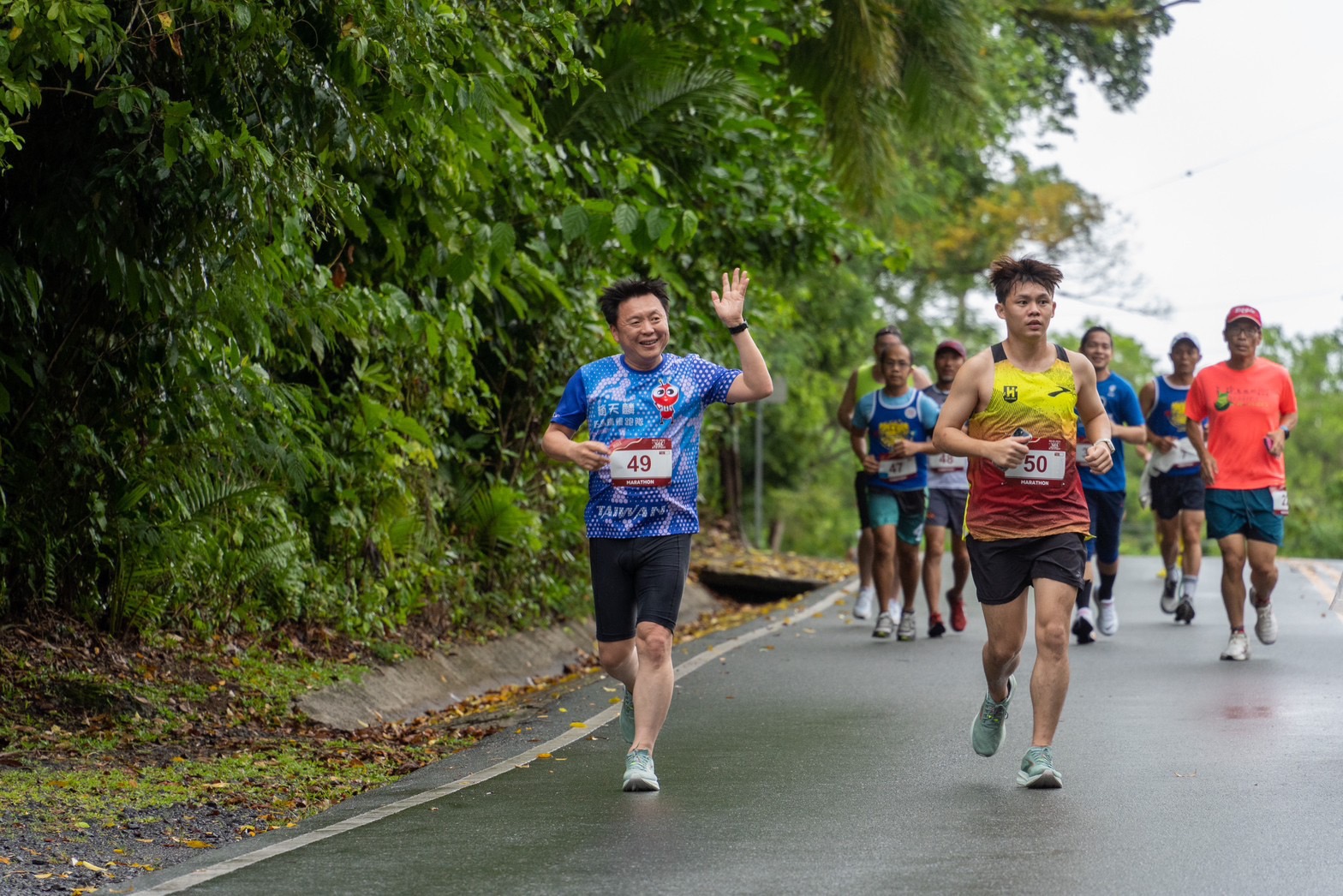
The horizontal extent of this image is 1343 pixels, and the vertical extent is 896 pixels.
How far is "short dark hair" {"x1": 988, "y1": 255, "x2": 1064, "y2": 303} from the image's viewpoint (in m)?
6.90

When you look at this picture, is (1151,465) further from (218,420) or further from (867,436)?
(218,420)

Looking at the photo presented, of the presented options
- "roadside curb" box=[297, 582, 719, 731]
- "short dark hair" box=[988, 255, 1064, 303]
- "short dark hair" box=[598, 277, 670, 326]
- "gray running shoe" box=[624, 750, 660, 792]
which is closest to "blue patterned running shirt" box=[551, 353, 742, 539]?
"short dark hair" box=[598, 277, 670, 326]

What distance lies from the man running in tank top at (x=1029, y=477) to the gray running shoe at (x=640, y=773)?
4.37ft

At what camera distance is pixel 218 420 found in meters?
9.22

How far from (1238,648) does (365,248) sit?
19.7ft

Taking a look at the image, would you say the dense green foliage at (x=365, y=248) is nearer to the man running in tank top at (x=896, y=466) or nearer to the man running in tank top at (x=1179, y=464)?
the man running in tank top at (x=896, y=466)

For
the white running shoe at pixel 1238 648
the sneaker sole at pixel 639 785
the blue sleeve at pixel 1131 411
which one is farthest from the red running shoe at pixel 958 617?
the sneaker sole at pixel 639 785

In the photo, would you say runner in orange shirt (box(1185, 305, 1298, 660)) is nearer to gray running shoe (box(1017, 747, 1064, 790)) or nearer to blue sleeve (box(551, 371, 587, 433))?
gray running shoe (box(1017, 747, 1064, 790))

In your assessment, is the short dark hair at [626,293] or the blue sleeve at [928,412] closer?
the short dark hair at [626,293]

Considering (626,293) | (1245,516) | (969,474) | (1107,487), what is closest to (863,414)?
(1107,487)

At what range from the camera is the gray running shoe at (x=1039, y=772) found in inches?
265

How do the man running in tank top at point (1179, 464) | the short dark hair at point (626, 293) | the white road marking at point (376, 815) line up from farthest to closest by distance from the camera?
the man running in tank top at point (1179, 464) → the short dark hair at point (626, 293) → the white road marking at point (376, 815)

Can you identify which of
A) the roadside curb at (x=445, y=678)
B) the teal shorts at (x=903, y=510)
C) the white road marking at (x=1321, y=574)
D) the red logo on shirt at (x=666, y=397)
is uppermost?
the red logo on shirt at (x=666, y=397)

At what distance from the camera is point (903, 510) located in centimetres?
1298
